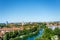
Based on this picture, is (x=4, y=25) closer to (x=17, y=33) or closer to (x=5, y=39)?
(x=17, y=33)

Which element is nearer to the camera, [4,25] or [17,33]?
[17,33]

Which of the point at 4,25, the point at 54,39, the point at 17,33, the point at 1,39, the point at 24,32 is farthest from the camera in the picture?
the point at 4,25

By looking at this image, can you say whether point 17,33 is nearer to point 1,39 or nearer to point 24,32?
point 24,32

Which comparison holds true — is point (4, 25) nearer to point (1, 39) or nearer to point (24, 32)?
point (24, 32)

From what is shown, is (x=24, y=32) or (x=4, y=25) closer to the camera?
(x=24, y=32)

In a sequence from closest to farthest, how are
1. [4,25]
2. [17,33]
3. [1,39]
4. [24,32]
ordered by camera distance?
[1,39], [17,33], [24,32], [4,25]

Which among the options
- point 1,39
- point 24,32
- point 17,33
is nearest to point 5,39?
point 1,39

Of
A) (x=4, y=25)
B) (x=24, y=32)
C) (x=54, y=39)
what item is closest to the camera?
(x=54, y=39)

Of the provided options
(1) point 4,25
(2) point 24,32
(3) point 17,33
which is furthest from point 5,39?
(1) point 4,25

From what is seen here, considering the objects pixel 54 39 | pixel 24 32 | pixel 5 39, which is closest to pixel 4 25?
pixel 24 32

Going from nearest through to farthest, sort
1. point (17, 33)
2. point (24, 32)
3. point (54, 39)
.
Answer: point (54, 39) < point (17, 33) < point (24, 32)
